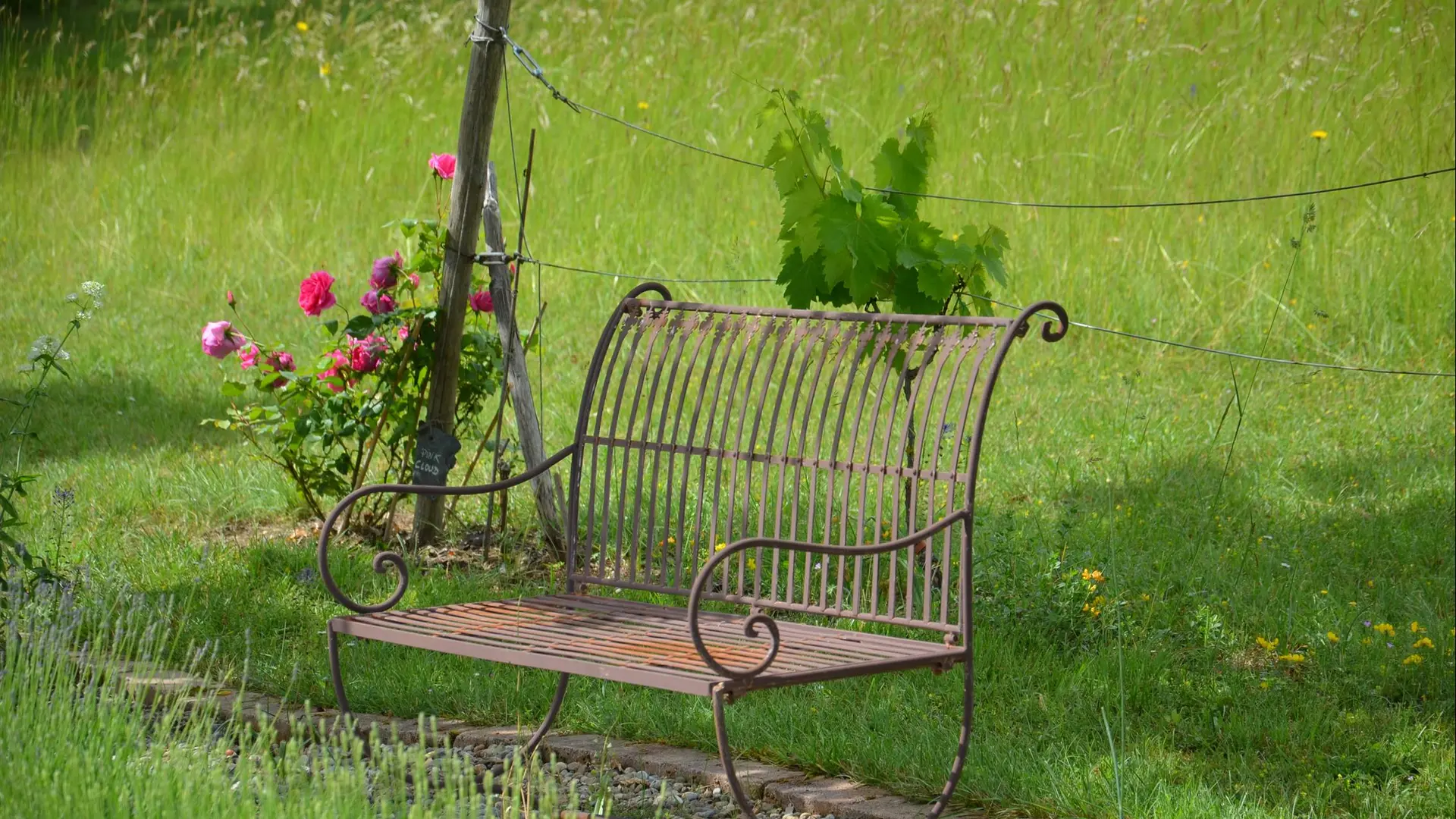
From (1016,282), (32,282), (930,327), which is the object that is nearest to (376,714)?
(930,327)

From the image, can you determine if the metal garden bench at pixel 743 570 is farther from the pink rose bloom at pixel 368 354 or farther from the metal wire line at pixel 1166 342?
the pink rose bloom at pixel 368 354

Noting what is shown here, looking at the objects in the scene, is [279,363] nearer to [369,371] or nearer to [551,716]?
[369,371]

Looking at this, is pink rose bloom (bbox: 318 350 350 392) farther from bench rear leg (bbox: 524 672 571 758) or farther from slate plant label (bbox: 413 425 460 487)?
bench rear leg (bbox: 524 672 571 758)

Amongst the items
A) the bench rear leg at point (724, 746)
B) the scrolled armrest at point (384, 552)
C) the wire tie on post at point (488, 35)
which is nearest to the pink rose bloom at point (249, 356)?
the wire tie on post at point (488, 35)

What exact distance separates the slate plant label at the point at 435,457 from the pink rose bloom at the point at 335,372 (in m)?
0.60

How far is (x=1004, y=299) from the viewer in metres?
7.55

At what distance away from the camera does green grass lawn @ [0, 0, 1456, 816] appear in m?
3.90

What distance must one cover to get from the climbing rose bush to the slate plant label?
1.13 ft

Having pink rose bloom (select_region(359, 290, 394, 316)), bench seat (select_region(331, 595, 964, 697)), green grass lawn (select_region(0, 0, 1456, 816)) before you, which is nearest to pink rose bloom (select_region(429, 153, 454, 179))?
pink rose bloom (select_region(359, 290, 394, 316))

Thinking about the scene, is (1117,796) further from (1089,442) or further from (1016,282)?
(1016,282)

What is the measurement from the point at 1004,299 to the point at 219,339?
12.5 feet

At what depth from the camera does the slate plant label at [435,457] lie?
4.69 m

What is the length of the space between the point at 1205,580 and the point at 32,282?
300 inches

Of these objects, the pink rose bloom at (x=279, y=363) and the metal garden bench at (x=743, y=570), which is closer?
the metal garden bench at (x=743, y=570)
